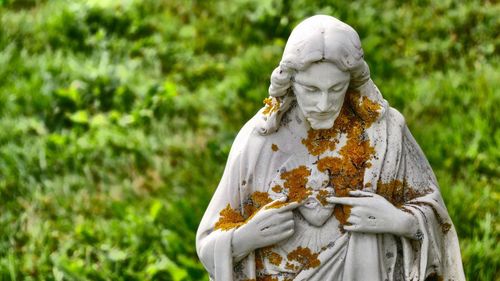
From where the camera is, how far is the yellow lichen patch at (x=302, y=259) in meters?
2.61

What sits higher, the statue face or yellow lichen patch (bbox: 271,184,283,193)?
the statue face

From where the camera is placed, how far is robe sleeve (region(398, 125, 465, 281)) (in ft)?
8.59

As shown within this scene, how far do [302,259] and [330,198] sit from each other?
211mm

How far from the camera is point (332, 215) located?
2.62m

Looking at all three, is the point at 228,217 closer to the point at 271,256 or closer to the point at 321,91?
the point at 271,256

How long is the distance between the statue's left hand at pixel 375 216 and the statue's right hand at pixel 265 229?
14 cm

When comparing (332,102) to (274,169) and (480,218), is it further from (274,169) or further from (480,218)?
(480,218)

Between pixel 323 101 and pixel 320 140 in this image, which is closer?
pixel 323 101

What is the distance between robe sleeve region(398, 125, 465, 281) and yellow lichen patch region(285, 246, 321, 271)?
28 cm

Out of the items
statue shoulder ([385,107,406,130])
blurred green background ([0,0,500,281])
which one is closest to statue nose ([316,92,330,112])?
statue shoulder ([385,107,406,130])

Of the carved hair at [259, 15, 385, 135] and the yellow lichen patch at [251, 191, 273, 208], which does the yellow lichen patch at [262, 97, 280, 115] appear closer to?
the carved hair at [259, 15, 385, 135]

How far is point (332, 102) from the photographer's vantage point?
8.16 ft

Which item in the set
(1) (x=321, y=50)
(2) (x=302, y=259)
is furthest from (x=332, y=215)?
(1) (x=321, y=50)

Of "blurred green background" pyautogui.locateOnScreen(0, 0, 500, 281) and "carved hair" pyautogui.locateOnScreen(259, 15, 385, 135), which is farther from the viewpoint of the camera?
"blurred green background" pyautogui.locateOnScreen(0, 0, 500, 281)
